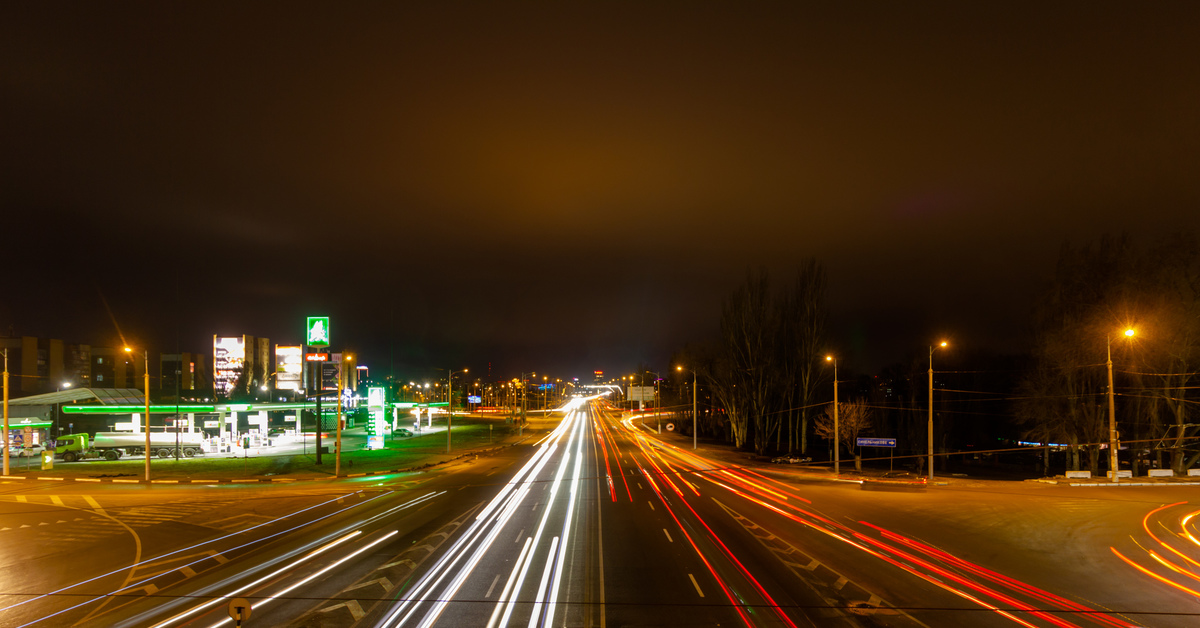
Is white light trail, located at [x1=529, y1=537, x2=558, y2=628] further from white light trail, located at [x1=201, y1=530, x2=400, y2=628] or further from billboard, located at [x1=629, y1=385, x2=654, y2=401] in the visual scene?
billboard, located at [x1=629, y1=385, x2=654, y2=401]

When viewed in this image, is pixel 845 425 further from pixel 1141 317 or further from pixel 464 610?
pixel 464 610

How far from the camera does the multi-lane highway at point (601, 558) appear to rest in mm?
12844

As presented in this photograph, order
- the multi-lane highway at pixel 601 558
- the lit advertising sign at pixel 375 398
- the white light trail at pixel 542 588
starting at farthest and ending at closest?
the lit advertising sign at pixel 375 398 < the multi-lane highway at pixel 601 558 < the white light trail at pixel 542 588

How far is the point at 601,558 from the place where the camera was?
56.5ft

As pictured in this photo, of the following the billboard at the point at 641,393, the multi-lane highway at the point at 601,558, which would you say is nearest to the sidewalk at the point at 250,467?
the multi-lane highway at the point at 601,558

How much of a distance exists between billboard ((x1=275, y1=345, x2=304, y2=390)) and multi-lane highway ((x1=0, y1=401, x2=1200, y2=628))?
36.0 meters

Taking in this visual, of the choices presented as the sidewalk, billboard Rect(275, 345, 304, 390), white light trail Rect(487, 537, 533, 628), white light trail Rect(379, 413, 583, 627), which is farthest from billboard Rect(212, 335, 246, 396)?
white light trail Rect(487, 537, 533, 628)

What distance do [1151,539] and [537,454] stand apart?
4217cm

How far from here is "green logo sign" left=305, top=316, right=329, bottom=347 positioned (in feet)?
168

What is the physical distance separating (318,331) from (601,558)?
1698 inches

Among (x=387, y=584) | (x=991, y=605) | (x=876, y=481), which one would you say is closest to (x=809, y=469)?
(x=876, y=481)

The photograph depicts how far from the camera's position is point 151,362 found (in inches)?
5438

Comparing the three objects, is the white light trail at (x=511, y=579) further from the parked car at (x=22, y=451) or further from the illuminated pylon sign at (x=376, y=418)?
the parked car at (x=22, y=451)

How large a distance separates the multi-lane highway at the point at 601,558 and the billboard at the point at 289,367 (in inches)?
1418
